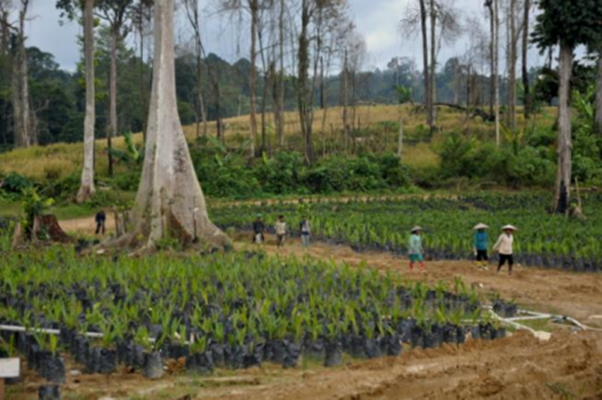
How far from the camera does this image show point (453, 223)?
18.7 meters

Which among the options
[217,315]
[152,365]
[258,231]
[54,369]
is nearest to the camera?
Result: [54,369]

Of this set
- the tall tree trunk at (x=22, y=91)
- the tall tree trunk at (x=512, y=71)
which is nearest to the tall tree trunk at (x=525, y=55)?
the tall tree trunk at (x=512, y=71)

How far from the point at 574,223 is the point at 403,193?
12.2 meters

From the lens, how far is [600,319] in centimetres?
970

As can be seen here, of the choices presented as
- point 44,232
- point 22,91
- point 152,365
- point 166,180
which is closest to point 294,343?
point 152,365

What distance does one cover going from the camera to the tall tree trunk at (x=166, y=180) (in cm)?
1560

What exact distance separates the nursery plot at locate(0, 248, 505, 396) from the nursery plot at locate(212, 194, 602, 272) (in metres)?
3.69

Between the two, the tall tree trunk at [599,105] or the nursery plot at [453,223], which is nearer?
the nursery plot at [453,223]

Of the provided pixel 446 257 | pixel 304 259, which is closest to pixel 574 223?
pixel 446 257

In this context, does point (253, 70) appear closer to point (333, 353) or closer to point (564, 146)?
point (564, 146)

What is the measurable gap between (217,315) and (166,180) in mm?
7680

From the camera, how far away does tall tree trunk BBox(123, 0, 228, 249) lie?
1560cm

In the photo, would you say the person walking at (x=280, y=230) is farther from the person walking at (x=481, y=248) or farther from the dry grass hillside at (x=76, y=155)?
the dry grass hillside at (x=76, y=155)

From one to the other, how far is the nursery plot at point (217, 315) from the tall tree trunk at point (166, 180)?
318 cm
